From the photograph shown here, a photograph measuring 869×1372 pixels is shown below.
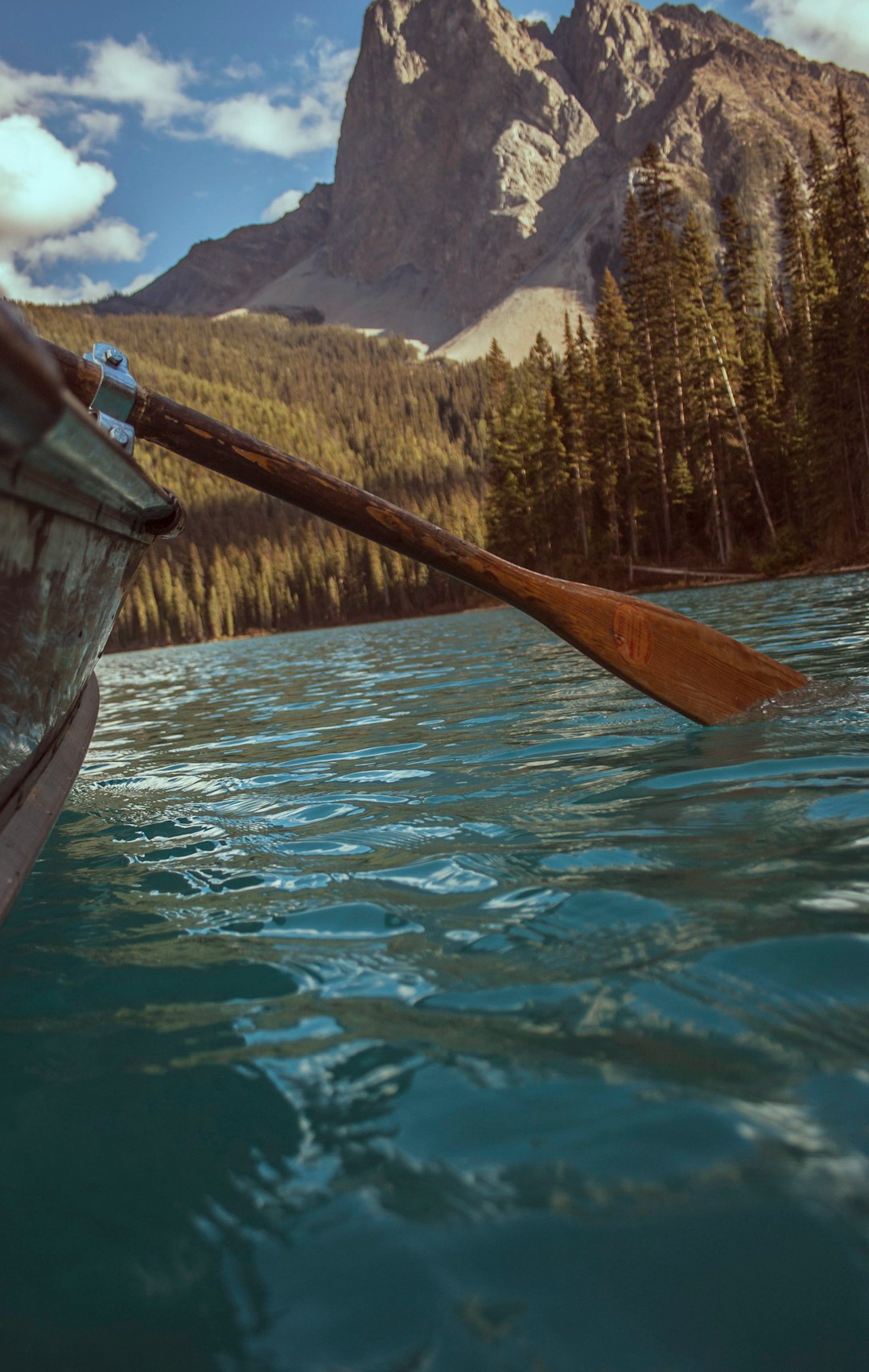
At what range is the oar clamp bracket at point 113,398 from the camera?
301cm

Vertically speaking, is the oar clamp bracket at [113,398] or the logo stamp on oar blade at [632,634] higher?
the oar clamp bracket at [113,398]

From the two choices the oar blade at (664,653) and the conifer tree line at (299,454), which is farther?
the conifer tree line at (299,454)

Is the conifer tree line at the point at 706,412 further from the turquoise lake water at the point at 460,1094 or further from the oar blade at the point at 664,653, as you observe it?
the turquoise lake water at the point at 460,1094

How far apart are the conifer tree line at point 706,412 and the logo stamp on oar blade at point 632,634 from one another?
23.8m

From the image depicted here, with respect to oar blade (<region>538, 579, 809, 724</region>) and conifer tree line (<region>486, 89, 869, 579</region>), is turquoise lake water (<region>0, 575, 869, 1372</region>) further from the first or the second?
conifer tree line (<region>486, 89, 869, 579</region>)

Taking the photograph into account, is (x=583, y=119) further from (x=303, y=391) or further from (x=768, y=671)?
(x=768, y=671)

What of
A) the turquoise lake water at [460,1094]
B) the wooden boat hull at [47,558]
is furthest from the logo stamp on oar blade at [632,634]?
the wooden boat hull at [47,558]

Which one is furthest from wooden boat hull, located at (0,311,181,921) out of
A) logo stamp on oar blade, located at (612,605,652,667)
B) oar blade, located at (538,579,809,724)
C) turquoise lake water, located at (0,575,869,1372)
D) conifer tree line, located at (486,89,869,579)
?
conifer tree line, located at (486,89,869,579)

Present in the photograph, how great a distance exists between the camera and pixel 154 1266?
112cm

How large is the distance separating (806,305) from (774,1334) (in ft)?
123

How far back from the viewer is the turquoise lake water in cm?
100

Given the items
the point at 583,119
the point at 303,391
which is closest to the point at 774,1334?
the point at 303,391

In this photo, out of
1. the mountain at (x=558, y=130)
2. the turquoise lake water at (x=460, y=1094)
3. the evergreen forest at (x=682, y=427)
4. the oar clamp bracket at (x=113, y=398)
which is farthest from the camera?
the mountain at (x=558, y=130)

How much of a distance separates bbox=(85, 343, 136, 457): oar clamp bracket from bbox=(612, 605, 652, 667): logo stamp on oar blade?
2.16 metres
